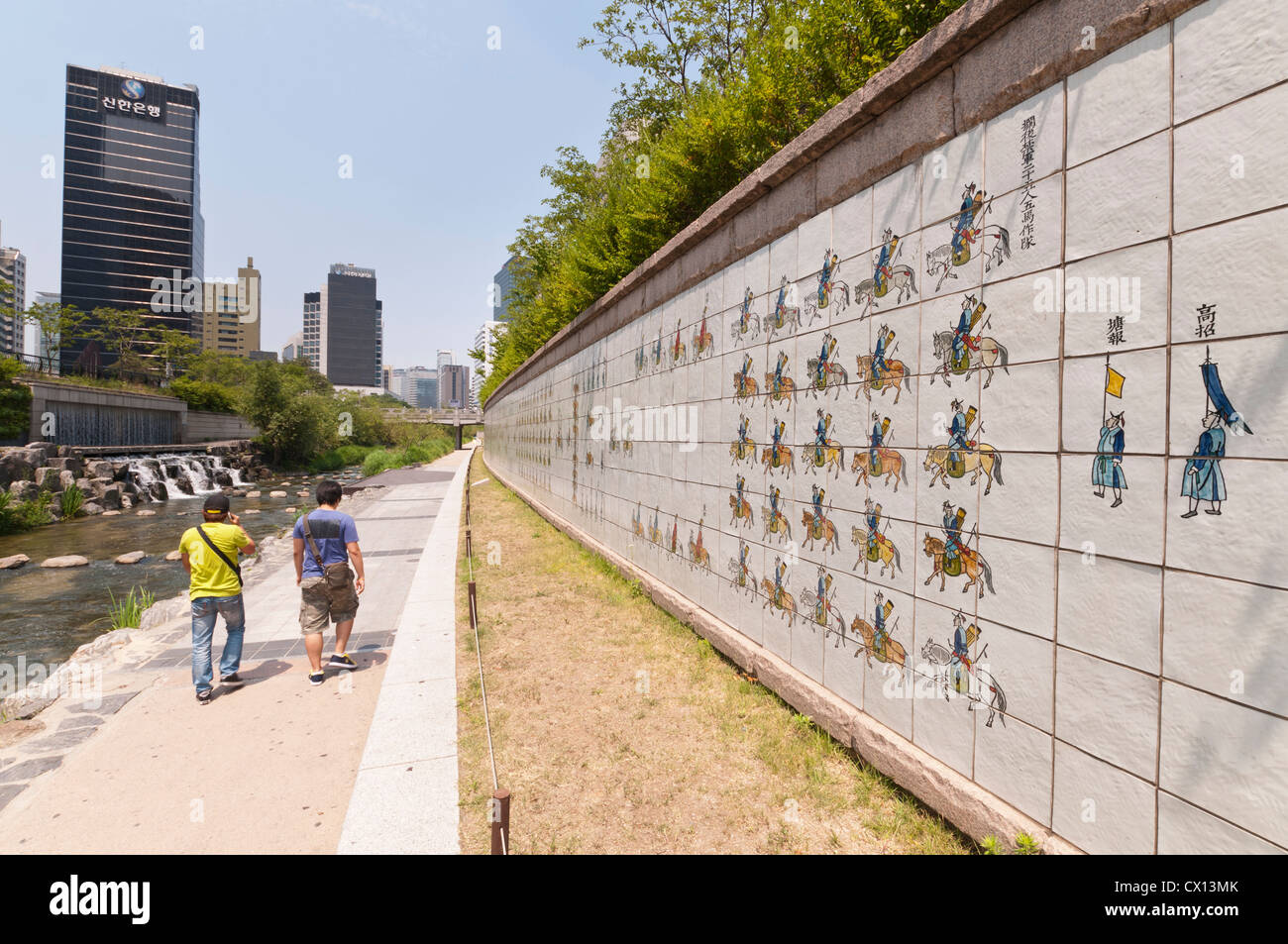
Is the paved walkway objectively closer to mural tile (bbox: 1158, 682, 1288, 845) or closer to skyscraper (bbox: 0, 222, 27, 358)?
mural tile (bbox: 1158, 682, 1288, 845)

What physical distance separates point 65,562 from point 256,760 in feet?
46.7

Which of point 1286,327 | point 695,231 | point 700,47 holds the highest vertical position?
point 700,47

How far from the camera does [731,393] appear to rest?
5.81m

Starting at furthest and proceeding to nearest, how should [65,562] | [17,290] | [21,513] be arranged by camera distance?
[17,290]
[21,513]
[65,562]

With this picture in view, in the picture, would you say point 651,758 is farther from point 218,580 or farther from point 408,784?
point 218,580

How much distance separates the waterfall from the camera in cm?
2633

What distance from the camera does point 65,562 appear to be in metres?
13.6

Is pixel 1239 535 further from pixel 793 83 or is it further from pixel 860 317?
pixel 793 83

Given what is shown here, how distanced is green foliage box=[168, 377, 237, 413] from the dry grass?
50.2 meters

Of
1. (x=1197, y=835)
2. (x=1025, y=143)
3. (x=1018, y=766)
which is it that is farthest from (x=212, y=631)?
(x=1025, y=143)

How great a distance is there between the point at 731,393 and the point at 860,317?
1894 millimetres

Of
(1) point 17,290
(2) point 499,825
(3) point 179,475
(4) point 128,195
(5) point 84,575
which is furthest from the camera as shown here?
(1) point 17,290

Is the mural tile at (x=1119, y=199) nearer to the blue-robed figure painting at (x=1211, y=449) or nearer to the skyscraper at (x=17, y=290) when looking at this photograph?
the blue-robed figure painting at (x=1211, y=449)
